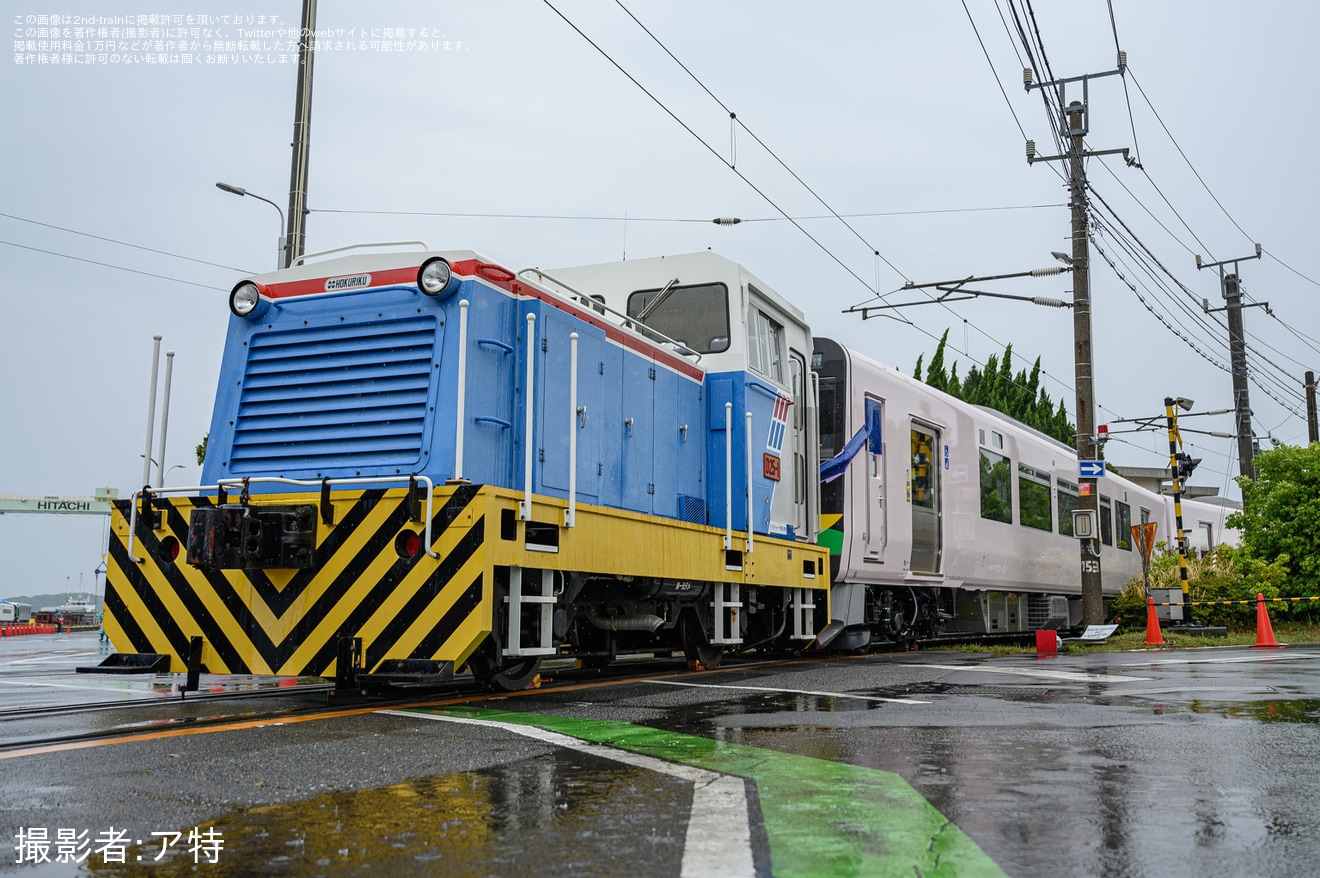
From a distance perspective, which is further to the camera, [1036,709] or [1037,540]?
[1037,540]

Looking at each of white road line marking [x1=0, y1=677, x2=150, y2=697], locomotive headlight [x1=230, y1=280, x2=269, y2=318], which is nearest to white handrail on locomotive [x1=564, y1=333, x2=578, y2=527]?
locomotive headlight [x1=230, y1=280, x2=269, y2=318]

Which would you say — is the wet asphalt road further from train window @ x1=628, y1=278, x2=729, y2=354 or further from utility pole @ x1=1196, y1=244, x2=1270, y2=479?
utility pole @ x1=1196, y1=244, x2=1270, y2=479

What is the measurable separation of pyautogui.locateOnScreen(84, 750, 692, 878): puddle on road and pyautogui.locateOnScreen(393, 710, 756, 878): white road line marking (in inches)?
1.9

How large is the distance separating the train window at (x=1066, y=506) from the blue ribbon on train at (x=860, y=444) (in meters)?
7.75

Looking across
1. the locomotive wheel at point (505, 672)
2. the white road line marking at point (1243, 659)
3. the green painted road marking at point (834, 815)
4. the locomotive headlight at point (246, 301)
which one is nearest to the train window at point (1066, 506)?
the white road line marking at point (1243, 659)

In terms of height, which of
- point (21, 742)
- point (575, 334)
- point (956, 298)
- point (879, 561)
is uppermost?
point (956, 298)

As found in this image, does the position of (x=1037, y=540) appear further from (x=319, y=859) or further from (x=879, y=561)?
(x=319, y=859)

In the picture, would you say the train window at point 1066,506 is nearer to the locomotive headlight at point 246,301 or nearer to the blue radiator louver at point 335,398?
the blue radiator louver at point 335,398

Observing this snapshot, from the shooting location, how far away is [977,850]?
2893mm

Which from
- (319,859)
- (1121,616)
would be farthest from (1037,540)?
(319,859)

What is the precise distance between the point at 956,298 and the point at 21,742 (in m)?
15.0

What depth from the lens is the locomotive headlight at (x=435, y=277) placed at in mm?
6738

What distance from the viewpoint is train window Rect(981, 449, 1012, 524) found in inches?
610

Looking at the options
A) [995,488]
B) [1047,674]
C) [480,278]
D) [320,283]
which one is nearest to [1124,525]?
[995,488]
